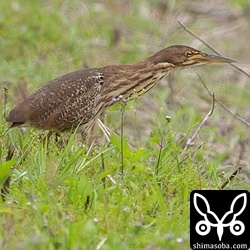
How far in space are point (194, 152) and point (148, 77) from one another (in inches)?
50.0

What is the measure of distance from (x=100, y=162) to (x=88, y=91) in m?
1.29

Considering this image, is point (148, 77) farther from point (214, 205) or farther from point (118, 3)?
point (118, 3)

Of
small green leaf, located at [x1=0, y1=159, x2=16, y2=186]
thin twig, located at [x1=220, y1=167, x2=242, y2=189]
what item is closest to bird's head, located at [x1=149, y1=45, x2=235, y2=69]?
thin twig, located at [x1=220, y1=167, x2=242, y2=189]

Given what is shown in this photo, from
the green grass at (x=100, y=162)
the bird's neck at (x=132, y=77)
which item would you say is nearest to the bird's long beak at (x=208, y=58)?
the bird's neck at (x=132, y=77)

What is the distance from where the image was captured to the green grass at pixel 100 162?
210 inches

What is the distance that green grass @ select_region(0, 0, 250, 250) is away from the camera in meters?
5.32

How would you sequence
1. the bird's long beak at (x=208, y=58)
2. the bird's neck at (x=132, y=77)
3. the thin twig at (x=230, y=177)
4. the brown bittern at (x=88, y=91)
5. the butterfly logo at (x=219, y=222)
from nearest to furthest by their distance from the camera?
the butterfly logo at (x=219, y=222) → the thin twig at (x=230, y=177) → the brown bittern at (x=88, y=91) → the bird's neck at (x=132, y=77) → the bird's long beak at (x=208, y=58)

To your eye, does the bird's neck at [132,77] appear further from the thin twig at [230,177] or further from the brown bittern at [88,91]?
the thin twig at [230,177]

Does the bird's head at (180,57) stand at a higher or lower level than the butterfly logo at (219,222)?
higher

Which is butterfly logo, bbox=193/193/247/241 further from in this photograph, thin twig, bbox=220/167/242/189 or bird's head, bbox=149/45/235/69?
bird's head, bbox=149/45/235/69

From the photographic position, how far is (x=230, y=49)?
12156 millimetres

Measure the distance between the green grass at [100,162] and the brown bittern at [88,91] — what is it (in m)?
0.12

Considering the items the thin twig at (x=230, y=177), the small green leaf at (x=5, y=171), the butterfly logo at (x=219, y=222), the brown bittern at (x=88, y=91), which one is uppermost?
the brown bittern at (x=88, y=91)

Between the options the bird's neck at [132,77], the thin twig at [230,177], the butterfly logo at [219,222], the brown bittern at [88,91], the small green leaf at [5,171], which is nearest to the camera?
the butterfly logo at [219,222]
